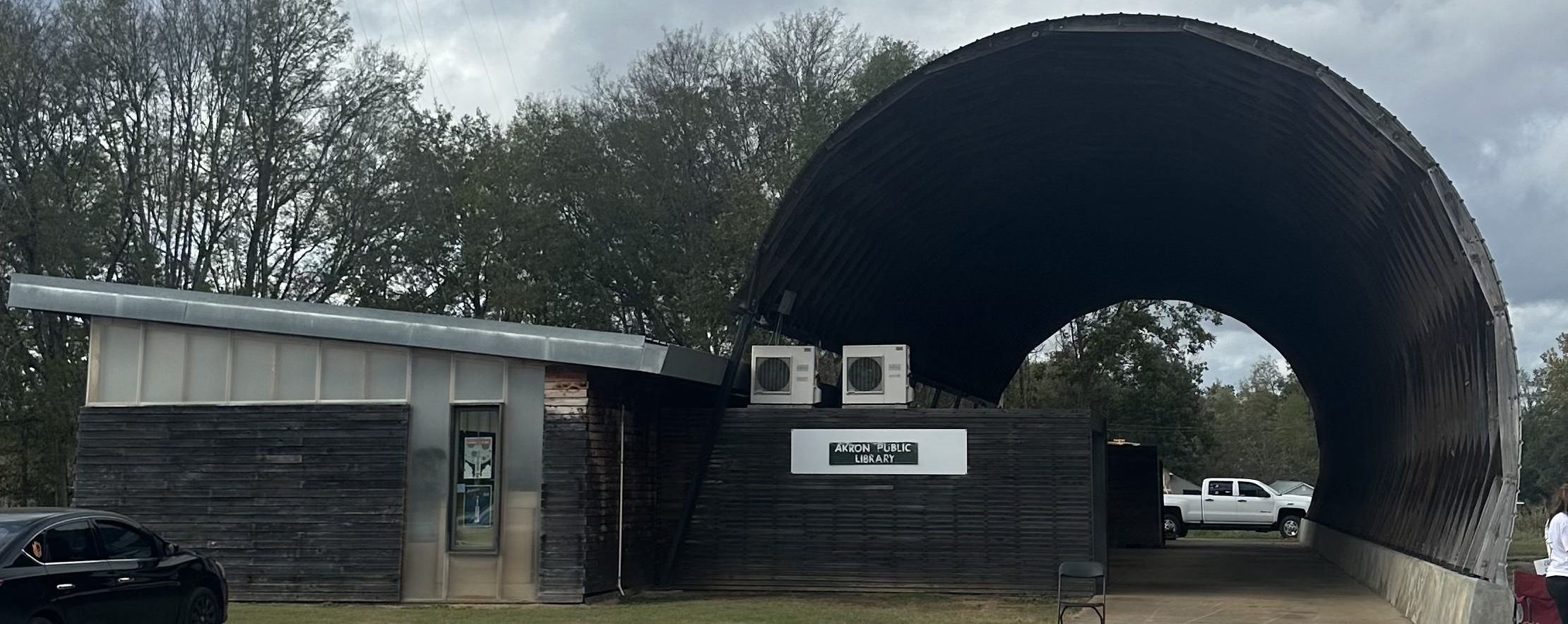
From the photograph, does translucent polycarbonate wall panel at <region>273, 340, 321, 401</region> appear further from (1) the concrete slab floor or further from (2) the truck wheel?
(2) the truck wheel

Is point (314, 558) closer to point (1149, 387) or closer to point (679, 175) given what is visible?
point (679, 175)

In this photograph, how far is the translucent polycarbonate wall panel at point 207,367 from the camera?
53.0 feet

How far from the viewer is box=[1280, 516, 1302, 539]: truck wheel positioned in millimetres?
39812

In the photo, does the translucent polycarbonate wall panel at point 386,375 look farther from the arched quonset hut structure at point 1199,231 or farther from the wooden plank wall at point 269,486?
the arched quonset hut structure at point 1199,231

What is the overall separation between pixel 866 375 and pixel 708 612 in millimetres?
3899

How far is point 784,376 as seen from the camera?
698 inches

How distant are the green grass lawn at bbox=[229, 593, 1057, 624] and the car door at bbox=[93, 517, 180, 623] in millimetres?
2131

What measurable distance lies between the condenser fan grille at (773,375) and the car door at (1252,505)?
25.7 meters

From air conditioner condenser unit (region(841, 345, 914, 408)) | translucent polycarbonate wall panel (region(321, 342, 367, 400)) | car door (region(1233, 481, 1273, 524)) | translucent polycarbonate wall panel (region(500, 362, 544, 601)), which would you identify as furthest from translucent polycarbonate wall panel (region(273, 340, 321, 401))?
car door (region(1233, 481, 1273, 524))

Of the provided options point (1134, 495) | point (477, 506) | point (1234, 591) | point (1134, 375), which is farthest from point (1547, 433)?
point (477, 506)

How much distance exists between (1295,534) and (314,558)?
30.8m

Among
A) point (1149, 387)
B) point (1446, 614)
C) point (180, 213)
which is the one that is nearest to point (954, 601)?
point (1446, 614)

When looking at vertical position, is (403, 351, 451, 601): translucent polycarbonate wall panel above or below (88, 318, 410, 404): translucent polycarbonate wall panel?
below

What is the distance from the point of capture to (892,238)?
21844 millimetres
